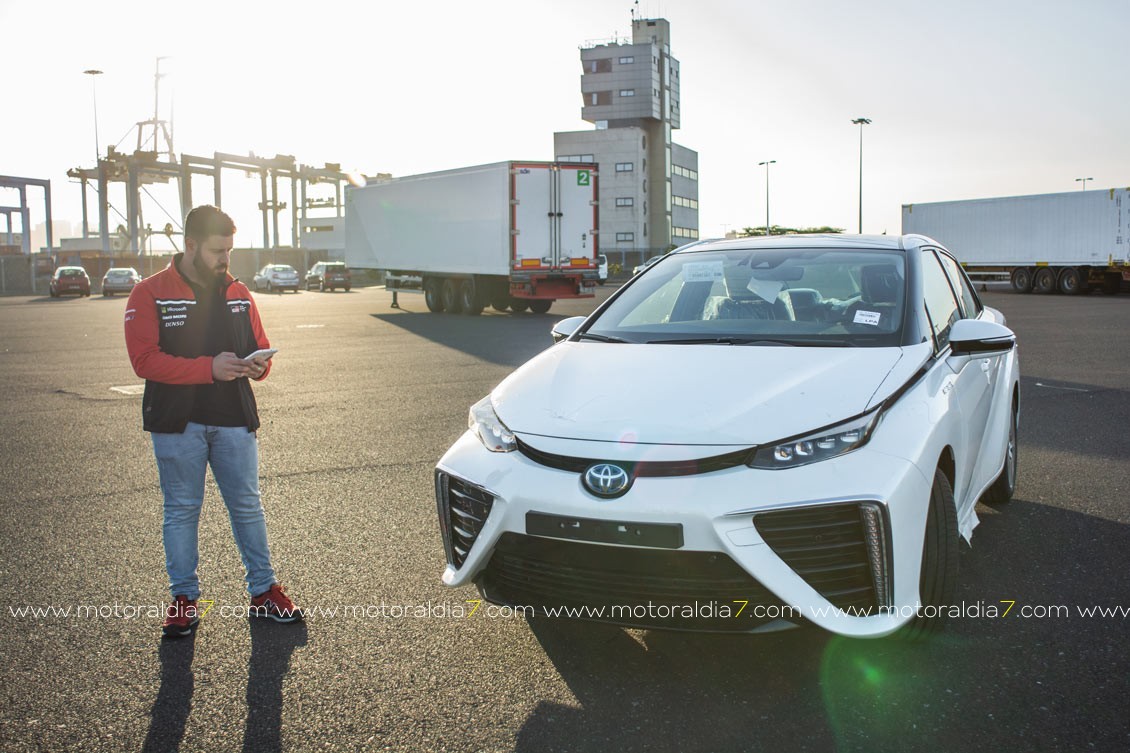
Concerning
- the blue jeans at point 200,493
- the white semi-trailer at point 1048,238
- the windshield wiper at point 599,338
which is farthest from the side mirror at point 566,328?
the white semi-trailer at point 1048,238

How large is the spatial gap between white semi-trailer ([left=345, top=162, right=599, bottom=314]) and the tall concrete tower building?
5925 centimetres

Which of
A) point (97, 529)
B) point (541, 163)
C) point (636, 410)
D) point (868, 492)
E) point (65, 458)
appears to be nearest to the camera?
point (868, 492)

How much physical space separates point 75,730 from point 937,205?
A: 1590 inches

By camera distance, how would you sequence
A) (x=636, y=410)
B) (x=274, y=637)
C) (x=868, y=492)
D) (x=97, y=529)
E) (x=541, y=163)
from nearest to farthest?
(x=868, y=492) < (x=636, y=410) < (x=274, y=637) < (x=97, y=529) < (x=541, y=163)

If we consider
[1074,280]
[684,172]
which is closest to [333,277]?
[1074,280]

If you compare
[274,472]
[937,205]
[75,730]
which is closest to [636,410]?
[75,730]

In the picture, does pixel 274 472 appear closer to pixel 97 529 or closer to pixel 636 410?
pixel 97 529

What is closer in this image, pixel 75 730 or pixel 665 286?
pixel 75 730

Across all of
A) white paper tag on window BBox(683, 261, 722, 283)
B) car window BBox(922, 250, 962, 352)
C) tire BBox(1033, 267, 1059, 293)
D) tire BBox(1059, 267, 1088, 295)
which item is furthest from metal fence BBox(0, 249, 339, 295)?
car window BBox(922, 250, 962, 352)

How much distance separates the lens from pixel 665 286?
15.8 ft

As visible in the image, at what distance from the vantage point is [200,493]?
3898 mm

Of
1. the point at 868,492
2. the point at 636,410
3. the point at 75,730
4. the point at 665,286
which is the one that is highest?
the point at 665,286

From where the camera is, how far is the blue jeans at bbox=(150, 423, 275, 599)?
3.81 meters

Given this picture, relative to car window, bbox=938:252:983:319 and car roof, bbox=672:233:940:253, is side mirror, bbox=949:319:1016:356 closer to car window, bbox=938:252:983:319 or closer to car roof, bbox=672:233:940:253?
car roof, bbox=672:233:940:253
